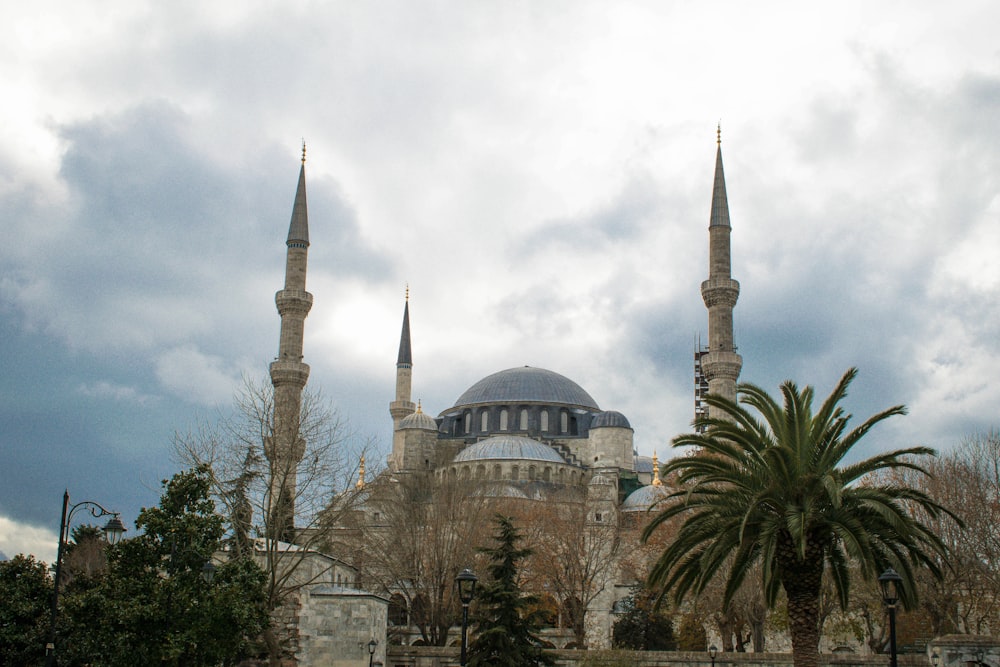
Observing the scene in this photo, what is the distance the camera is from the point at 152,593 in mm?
20328

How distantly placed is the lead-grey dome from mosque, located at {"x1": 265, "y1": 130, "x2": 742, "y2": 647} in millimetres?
91

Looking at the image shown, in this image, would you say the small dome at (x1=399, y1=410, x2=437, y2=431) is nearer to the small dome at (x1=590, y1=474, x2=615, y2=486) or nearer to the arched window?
the small dome at (x1=590, y1=474, x2=615, y2=486)

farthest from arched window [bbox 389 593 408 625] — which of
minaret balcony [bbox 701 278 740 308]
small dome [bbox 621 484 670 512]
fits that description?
minaret balcony [bbox 701 278 740 308]

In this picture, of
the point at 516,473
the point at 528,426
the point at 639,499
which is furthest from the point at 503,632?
the point at 528,426

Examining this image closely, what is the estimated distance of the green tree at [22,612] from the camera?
22.6m

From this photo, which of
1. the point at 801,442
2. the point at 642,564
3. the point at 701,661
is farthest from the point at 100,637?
the point at 642,564

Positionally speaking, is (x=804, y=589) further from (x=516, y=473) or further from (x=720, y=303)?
(x=516, y=473)

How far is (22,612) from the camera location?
74.5 ft

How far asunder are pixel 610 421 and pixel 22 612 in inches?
1770

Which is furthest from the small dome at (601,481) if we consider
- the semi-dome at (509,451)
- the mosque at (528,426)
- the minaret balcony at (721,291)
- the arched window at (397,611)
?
the arched window at (397,611)

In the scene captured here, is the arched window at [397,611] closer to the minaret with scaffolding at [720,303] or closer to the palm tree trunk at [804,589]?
the minaret with scaffolding at [720,303]

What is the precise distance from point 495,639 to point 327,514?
18.0ft

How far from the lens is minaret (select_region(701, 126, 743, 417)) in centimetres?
4681

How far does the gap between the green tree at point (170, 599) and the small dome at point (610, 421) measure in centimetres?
4394
